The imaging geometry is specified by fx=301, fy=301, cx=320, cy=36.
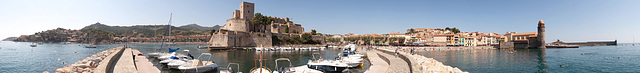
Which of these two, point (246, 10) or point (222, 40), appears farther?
point (246, 10)

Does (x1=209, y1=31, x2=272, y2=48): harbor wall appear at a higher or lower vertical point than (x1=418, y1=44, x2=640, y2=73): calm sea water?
higher

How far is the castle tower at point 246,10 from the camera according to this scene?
45.3 meters

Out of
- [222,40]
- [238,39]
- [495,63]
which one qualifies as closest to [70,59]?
[222,40]

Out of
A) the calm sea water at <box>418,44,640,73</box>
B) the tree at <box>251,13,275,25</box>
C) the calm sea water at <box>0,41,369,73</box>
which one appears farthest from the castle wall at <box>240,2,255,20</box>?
the calm sea water at <box>418,44,640,73</box>

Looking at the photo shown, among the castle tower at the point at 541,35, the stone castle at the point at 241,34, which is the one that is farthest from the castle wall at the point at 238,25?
the castle tower at the point at 541,35

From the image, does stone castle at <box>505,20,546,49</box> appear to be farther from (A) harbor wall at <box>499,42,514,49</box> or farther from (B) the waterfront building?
(A) harbor wall at <box>499,42,514,49</box>

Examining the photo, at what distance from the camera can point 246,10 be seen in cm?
Answer: 4569

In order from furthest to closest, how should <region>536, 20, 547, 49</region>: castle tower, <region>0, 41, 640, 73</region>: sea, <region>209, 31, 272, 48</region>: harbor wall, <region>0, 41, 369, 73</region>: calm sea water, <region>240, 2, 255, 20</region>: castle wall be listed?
<region>536, 20, 547, 49</region>: castle tower
<region>240, 2, 255, 20</region>: castle wall
<region>209, 31, 272, 48</region>: harbor wall
<region>0, 41, 640, 73</region>: sea
<region>0, 41, 369, 73</region>: calm sea water

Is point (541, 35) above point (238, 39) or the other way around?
above

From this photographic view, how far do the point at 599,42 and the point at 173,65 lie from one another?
371 feet

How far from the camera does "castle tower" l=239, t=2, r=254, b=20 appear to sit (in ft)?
149

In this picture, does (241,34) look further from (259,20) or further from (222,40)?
(259,20)

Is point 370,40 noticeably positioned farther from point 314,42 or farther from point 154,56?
point 154,56

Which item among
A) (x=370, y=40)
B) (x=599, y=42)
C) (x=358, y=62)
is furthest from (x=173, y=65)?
(x=599, y=42)
